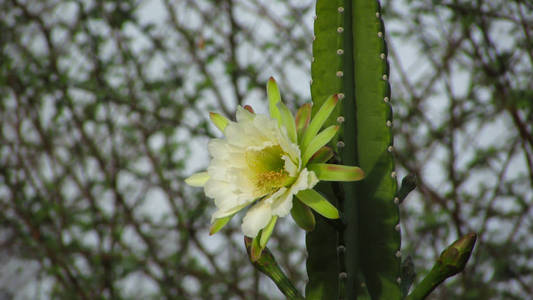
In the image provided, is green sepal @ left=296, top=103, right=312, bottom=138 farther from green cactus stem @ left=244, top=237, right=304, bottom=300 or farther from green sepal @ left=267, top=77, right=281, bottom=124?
green cactus stem @ left=244, top=237, right=304, bottom=300

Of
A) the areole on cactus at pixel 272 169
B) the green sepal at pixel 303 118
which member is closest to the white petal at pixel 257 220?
the areole on cactus at pixel 272 169

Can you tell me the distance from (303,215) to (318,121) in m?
0.11

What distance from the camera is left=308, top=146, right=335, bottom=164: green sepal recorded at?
589mm

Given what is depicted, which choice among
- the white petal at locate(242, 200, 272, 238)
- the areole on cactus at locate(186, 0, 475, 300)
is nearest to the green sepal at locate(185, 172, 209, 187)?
the areole on cactus at locate(186, 0, 475, 300)

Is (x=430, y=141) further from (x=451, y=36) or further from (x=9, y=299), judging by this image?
(x=9, y=299)

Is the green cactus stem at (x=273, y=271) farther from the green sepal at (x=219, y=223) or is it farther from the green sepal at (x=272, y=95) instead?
the green sepal at (x=272, y=95)

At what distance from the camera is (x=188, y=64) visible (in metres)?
2.14

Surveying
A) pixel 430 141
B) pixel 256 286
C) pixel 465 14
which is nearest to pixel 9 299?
pixel 256 286

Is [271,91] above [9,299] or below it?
above

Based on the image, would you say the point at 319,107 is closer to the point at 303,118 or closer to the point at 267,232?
the point at 303,118

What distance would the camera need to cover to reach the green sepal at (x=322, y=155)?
59cm

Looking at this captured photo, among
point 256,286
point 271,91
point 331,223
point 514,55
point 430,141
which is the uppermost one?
point 514,55

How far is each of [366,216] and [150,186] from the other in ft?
5.22

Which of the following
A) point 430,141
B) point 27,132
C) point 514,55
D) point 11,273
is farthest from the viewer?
point 11,273
